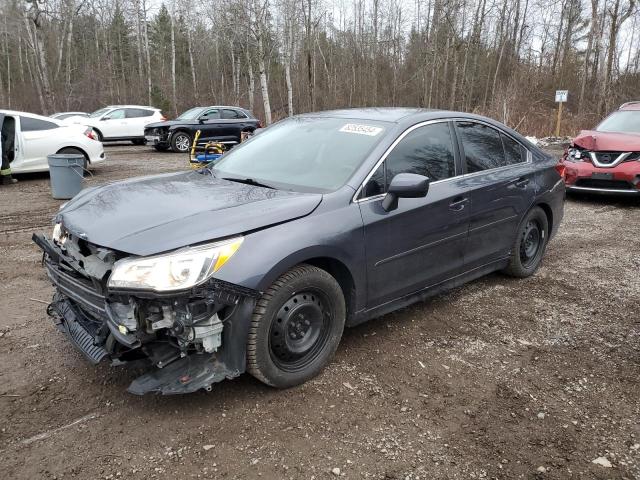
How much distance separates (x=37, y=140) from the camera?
10859mm

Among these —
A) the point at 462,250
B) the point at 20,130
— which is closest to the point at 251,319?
the point at 462,250

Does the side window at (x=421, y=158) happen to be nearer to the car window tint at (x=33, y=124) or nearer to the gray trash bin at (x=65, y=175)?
the gray trash bin at (x=65, y=175)

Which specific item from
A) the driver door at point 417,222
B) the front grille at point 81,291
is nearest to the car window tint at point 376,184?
the driver door at point 417,222

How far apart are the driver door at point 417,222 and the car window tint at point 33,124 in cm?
977

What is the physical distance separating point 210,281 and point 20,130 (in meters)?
10.1

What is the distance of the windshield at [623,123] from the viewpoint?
9047mm

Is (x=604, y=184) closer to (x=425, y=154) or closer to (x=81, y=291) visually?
(x=425, y=154)

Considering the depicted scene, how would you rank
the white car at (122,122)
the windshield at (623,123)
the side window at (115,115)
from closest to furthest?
the windshield at (623,123)
the white car at (122,122)
the side window at (115,115)

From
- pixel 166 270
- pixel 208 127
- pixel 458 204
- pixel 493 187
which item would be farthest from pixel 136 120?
pixel 166 270

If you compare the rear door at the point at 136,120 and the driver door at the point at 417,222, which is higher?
the rear door at the point at 136,120

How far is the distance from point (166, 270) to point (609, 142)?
8302 mm

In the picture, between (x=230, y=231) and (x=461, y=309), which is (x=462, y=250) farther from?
(x=230, y=231)

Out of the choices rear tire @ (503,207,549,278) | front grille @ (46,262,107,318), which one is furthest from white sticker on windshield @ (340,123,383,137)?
front grille @ (46,262,107,318)

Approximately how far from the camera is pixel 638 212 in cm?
841
